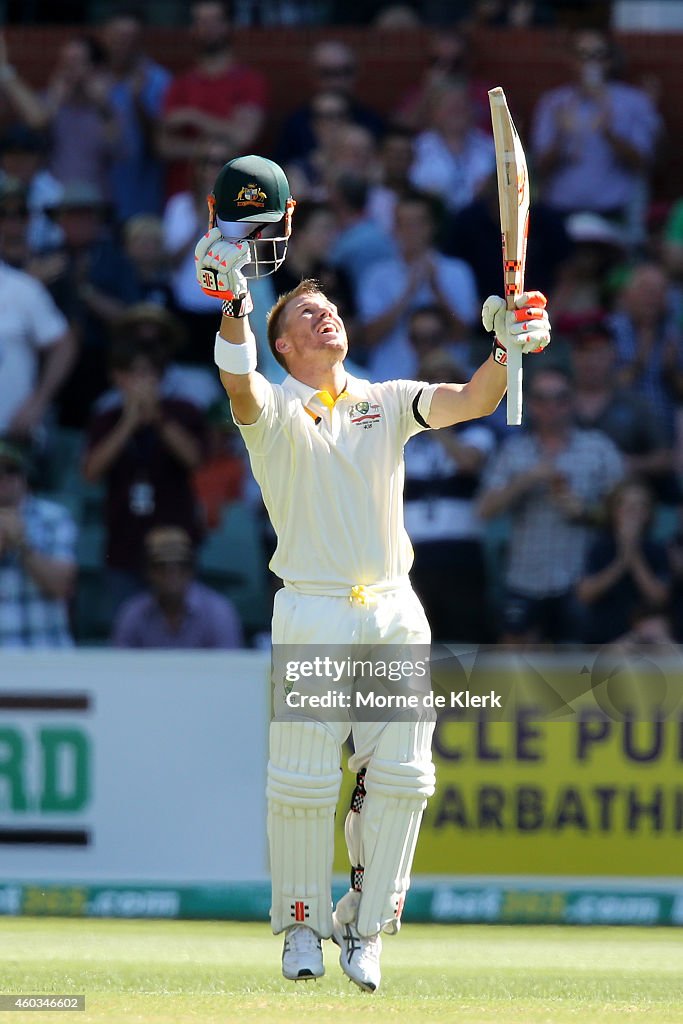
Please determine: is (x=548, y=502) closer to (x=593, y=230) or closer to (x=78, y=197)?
(x=593, y=230)

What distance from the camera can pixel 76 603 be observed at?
8.86 metres

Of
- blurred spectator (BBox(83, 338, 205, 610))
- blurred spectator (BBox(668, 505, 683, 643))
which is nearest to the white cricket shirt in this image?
blurred spectator (BBox(668, 505, 683, 643))

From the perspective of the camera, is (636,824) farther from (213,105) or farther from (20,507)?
(213,105)

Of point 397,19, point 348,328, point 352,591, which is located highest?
point 397,19

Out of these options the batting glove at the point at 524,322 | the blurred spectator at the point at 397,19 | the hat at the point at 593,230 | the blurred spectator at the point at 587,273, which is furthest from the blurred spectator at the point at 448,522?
the batting glove at the point at 524,322

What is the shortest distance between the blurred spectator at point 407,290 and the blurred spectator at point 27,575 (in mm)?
2089

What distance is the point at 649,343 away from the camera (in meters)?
9.66

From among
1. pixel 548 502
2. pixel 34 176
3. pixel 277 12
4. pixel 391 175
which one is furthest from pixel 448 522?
pixel 277 12

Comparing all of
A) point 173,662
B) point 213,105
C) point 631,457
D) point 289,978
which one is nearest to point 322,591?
point 289,978

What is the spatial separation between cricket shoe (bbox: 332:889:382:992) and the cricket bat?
149 cm

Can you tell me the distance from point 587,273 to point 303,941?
5930 millimetres

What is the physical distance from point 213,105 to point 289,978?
6840 mm

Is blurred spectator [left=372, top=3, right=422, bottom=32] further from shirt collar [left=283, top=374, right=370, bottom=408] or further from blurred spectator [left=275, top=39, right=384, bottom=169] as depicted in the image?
shirt collar [left=283, top=374, right=370, bottom=408]

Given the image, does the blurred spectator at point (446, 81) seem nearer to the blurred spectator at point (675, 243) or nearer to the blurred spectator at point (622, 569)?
the blurred spectator at point (675, 243)
